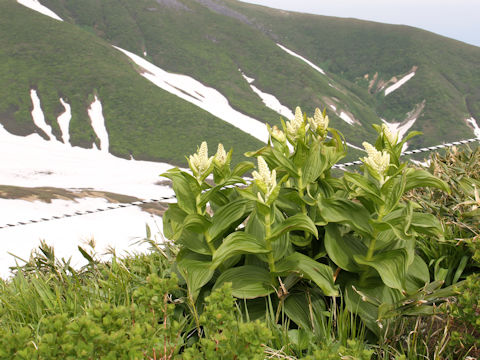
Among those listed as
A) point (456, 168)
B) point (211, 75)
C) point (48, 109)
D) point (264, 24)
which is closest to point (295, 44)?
point (264, 24)

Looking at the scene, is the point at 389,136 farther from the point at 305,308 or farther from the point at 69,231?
the point at 69,231

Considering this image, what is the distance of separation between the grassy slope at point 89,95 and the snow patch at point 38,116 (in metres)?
0.31

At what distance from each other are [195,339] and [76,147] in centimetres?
2132

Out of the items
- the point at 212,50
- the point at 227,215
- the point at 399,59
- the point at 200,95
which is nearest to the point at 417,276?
the point at 227,215

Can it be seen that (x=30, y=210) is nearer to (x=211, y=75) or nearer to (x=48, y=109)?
(x=48, y=109)

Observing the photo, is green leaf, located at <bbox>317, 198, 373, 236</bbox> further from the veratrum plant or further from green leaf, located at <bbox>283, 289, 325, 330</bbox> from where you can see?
green leaf, located at <bbox>283, 289, 325, 330</bbox>

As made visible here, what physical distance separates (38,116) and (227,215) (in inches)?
980

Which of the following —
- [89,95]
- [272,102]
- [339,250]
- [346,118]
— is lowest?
[346,118]

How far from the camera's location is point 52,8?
54.6m

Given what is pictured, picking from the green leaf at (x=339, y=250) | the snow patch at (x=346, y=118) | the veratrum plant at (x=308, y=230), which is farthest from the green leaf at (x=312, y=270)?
the snow patch at (x=346, y=118)

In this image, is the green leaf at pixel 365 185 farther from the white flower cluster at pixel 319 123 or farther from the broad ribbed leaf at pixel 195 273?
the broad ribbed leaf at pixel 195 273

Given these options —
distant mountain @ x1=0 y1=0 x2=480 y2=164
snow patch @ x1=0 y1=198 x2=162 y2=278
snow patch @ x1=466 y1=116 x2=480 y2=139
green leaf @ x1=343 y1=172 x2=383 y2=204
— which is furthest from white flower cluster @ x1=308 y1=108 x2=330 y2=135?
snow patch @ x1=466 y1=116 x2=480 y2=139

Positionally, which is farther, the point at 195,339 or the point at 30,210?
the point at 30,210

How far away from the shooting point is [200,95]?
42812 mm
